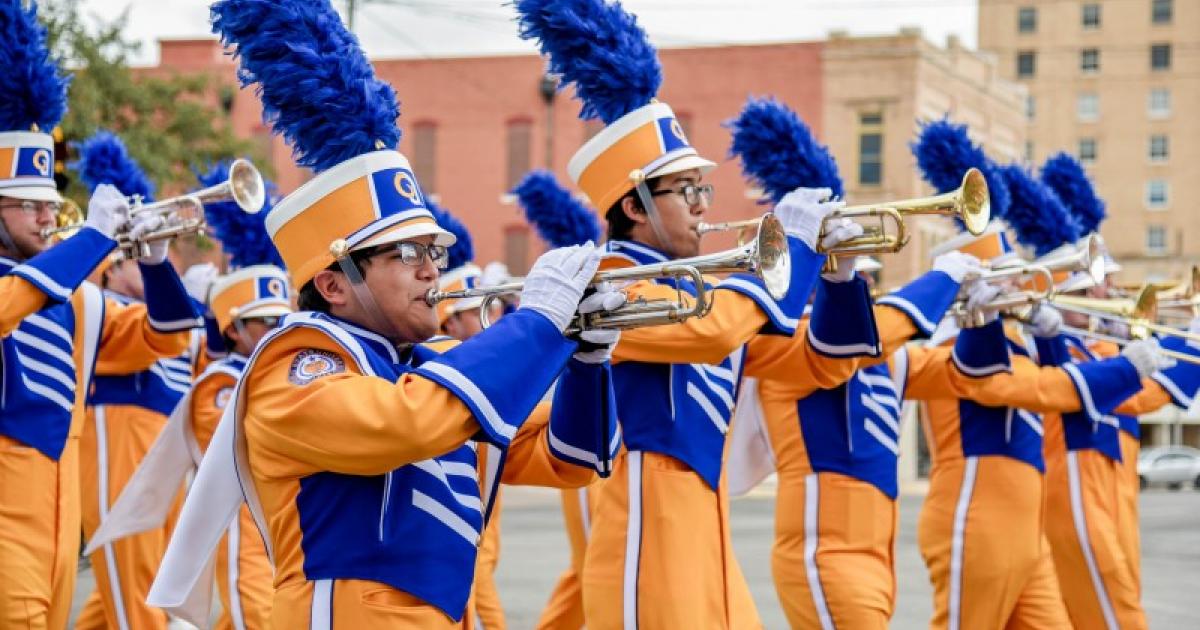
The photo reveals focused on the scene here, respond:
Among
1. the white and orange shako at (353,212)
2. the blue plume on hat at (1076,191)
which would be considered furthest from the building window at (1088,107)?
the white and orange shako at (353,212)

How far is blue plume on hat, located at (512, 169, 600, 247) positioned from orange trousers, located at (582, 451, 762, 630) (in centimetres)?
490

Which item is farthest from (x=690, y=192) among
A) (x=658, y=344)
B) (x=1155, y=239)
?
(x=1155, y=239)

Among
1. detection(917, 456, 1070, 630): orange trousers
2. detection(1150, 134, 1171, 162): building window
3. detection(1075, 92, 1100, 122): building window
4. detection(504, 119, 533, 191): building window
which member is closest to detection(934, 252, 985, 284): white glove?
detection(917, 456, 1070, 630): orange trousers

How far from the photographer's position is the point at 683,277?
4500 millimetres

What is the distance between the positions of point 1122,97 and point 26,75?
7785 cm

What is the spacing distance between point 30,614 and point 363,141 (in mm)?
2681

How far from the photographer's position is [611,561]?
5711 millimetres

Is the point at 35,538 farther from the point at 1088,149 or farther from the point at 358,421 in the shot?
the point at 1088,149

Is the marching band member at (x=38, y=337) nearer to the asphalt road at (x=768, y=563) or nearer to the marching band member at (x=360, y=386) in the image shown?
the marching band member at (x=360, y=386)

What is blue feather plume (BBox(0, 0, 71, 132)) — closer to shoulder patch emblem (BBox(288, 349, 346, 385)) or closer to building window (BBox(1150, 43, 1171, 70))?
shoulder patch emblem (BBox(288, 349, 346, 385))

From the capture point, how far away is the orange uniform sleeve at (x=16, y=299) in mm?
6168

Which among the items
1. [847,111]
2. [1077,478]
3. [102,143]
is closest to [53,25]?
[102,143]

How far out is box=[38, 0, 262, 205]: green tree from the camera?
22.7m

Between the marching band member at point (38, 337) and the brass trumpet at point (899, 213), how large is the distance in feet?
8.65
